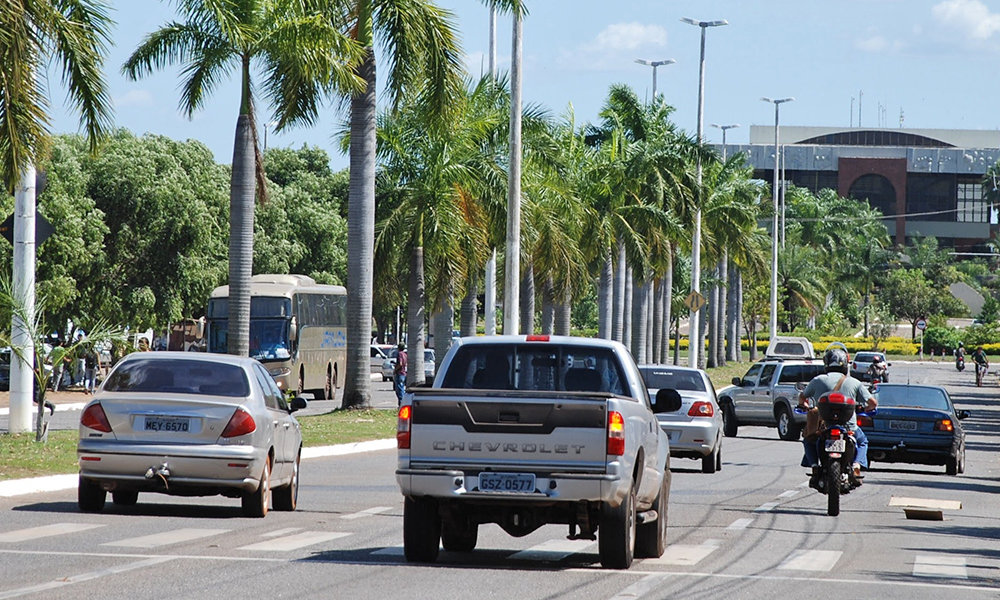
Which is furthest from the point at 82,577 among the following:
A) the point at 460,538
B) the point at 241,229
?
the point at 241,229

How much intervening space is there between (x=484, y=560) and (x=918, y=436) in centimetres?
1443

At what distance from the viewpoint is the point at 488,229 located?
43188mm

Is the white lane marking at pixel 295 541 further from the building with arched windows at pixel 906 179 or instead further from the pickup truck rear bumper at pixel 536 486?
the building with arched windows at pixel 906 179

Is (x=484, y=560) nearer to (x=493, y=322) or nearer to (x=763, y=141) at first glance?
(x=493, y=322)

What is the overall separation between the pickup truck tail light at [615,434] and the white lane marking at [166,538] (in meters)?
3.83

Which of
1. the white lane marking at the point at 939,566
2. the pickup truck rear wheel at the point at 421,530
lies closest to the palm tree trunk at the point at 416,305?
the white lane marking at the point at 939,566

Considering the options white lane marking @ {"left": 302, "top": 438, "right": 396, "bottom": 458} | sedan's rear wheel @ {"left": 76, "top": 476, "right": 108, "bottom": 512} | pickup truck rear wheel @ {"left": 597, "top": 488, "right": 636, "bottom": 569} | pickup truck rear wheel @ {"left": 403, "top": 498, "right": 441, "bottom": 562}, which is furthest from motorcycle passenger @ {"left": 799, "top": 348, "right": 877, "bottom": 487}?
white lane marking @ {"left": 302, "top": 438, "right": 396, "bottom": 458}

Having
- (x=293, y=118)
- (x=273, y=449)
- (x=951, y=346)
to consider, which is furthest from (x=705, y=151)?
(x=951, y=346)

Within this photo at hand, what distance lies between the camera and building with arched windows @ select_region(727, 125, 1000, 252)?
148375 millimetres

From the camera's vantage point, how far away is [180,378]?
15156 mm

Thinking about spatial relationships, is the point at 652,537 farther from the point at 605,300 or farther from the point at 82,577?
the point at 605,300

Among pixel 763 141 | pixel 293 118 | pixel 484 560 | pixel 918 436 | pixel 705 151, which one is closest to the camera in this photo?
pixel 484 560

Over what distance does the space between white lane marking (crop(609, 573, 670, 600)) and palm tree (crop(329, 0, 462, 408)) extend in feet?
75.0

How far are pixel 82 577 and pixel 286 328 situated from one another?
3735cm
